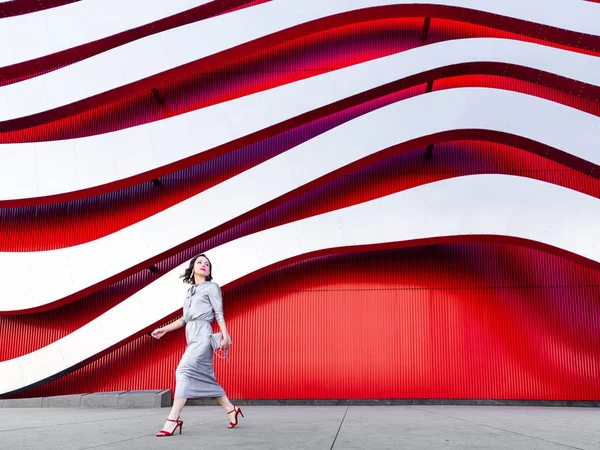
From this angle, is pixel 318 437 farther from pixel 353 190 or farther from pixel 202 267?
pixel 353 190

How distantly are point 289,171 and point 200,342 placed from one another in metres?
6.46

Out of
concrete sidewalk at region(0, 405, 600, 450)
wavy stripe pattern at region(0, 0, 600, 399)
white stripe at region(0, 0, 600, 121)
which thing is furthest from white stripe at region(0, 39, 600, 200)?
concrete sidewalk at region(0, 405, 600, 450)

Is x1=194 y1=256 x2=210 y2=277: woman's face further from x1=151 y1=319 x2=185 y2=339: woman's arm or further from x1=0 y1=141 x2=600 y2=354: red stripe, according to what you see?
x1=0 y1=141 x2=600 y2=354: red stripe

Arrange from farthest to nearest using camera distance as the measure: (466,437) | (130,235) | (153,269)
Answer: (153,269) < (130,235) < (466,437)

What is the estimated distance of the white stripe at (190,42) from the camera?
39.0ft

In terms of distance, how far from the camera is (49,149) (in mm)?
11195

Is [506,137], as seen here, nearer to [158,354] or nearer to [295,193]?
[295,193]

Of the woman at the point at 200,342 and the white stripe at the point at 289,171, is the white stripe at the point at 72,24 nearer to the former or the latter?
the white stripe at the point at 289,171

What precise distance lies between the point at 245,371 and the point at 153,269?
3401mm

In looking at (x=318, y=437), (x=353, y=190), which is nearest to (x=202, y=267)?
(x=318, y=437)

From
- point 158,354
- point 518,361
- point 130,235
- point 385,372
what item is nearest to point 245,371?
point 158,354

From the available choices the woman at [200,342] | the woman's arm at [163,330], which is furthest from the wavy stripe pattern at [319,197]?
the woman at [200,342]

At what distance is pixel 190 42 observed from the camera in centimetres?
1218

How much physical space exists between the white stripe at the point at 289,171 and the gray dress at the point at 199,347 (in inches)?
219
